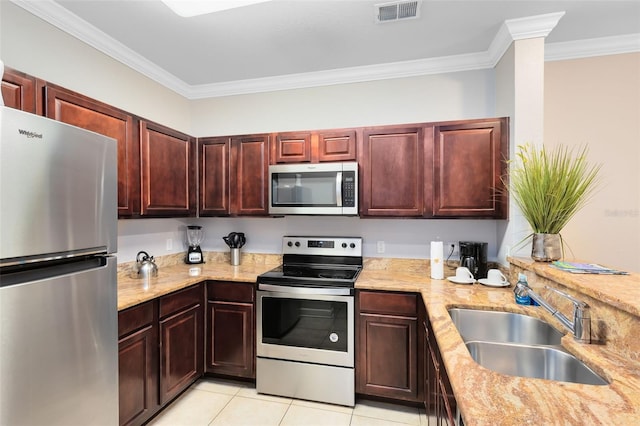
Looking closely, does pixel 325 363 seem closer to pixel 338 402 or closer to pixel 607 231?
pixel 338 402

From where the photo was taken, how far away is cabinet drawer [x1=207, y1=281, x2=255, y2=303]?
2.45 metres

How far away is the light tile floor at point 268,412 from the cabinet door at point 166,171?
4.76ft

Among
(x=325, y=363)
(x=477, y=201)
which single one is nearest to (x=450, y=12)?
(x=477, y=201)

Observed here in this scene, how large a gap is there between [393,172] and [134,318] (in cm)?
208

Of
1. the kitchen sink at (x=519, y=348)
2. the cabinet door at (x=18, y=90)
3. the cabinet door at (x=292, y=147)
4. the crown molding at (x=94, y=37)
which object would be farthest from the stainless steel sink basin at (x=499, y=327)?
the crown molding at (x=94, y=37)

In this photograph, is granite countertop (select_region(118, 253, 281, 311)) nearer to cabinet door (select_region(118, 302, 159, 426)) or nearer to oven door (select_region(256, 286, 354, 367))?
cabinet door (select_region(118, 302, 159, 426))

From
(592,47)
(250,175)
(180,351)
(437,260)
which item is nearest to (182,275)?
→ (180,351)

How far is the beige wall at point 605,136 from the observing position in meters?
2.32

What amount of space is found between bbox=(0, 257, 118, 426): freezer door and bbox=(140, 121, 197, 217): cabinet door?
96 centimetres

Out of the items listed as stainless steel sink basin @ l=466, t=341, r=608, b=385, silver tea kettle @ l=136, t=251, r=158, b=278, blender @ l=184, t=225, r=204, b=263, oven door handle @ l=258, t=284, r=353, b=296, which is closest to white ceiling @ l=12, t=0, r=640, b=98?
blender @ l=184, t=225, r=204, b=263

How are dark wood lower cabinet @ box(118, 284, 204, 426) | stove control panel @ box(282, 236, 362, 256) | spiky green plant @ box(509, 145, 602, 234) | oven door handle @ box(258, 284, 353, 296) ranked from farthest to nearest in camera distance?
stove control panel @ box(282, 236, 362, 256) < oven door handle @ box(258, 284, 353, 296) < dark wood lower cabinet @ box(118, 284, 204, 426) < spiky green plant @ box(509, 145, 602, 234)

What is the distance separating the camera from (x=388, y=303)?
86.7 inches

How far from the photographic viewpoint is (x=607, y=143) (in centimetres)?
235

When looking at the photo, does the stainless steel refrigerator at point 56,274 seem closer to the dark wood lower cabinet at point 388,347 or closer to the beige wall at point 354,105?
the dark wood lower cabinet at point 388,347
